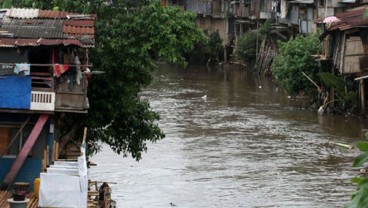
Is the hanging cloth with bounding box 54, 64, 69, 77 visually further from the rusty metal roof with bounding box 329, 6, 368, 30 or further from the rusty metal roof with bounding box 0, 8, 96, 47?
the rusty metal roof with bounding box 329, 6, 368, 30

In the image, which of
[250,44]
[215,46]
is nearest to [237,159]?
[250,44]

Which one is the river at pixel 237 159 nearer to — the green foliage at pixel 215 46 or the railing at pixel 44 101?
the railing at pixel 44 101

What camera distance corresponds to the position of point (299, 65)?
1371 inches

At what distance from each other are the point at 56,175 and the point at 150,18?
4.93m

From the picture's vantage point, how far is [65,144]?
17.1 metres


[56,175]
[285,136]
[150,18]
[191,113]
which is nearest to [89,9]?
[150,18]

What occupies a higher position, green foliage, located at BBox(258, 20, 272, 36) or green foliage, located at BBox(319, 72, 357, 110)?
green foliage, located at BBox(258, 20, 272, 36)

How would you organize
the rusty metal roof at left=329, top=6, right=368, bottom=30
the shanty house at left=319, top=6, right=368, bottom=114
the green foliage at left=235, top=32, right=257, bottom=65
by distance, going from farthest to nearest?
the green foliage at left=235, top=32, right=257, bottom=65, the shanty house at left=319, top=6, right=368, bottom=114, the rusty metal roof at left=329, top=6, right=368, bottom=30

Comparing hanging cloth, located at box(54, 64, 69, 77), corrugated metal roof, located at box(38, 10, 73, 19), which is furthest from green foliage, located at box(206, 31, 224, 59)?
hanging cloth, located at box(54, 64, 69, 77)

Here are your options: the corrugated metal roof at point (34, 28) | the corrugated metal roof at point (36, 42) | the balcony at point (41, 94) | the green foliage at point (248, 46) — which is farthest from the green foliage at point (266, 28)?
the corrugated metal roof at point (36, 42)

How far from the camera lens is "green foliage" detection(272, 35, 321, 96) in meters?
35.1

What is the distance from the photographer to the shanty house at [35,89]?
14.2m

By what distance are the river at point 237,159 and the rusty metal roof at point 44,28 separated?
5680 mm

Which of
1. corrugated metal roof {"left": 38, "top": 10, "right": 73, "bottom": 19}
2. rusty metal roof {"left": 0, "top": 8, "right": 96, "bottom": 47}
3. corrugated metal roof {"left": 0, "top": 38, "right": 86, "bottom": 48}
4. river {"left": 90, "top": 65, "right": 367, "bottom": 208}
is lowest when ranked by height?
river {"left": 90, "top": 65, "right": 367, "bottom": 208}
